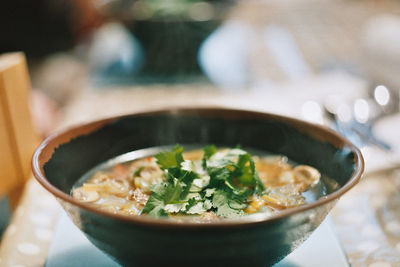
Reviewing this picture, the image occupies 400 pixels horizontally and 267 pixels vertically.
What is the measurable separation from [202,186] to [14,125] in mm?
830

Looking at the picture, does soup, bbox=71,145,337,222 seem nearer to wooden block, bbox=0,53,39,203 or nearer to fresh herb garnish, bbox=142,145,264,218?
fresh herb garnish, bbox=142,145,264,218

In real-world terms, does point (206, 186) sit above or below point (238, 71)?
above

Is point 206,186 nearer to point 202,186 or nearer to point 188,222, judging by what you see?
point 202,186

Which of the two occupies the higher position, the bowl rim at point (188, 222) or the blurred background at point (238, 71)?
the bowl rim at point (188, 222)

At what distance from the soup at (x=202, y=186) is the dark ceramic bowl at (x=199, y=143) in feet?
0.15

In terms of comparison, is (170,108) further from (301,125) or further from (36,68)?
(36,68)

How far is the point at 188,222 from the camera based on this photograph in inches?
27.0

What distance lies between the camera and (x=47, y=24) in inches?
232

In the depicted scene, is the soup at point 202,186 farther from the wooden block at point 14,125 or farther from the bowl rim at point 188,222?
the wooden block at point 14,125

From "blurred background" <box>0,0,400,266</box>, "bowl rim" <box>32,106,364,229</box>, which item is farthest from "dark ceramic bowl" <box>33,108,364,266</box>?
"blurred background" <box>0,0,400,266</box>

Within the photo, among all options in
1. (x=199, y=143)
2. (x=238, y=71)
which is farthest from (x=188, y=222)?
(x=238, y=71)

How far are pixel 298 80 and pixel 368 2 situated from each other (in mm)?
3364

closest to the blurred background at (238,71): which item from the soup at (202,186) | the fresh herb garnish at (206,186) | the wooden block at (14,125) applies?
the wooden block at (14,125)

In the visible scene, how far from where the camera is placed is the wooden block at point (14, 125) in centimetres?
142
